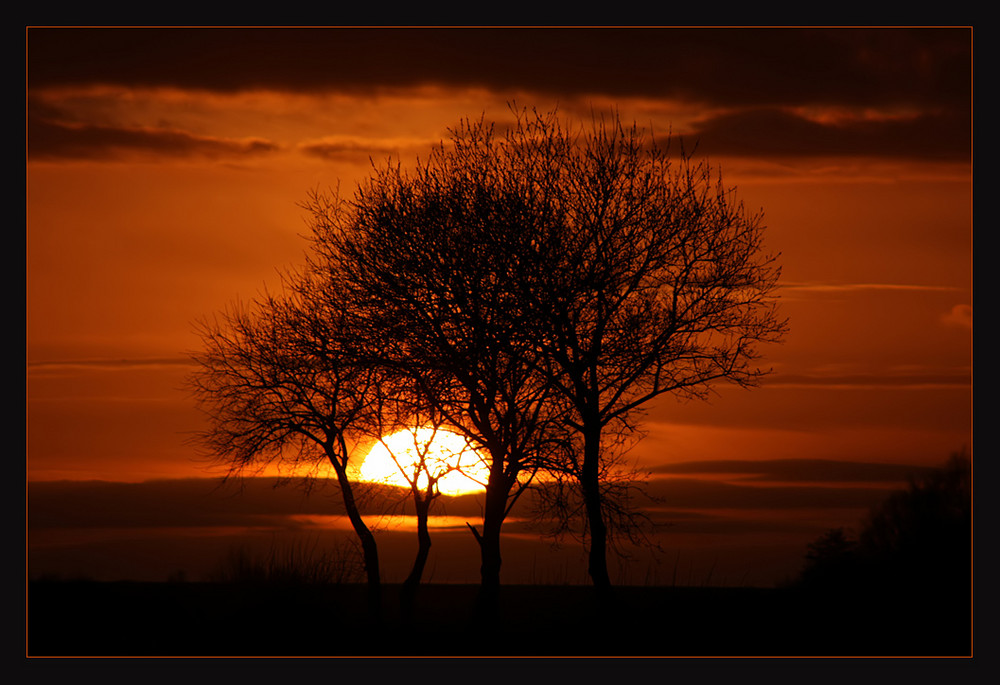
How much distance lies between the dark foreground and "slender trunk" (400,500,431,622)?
0.45 metres

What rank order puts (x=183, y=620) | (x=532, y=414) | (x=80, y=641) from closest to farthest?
(x=80, y=641) < (x=183, y=620) < (x=532, y=414)

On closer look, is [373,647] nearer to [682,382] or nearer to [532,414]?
[532,414]

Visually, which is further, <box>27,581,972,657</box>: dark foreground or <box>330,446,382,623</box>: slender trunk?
<box>330,446,382,623</box>: slender trunk

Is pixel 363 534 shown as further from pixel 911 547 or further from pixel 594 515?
pixel 911 547

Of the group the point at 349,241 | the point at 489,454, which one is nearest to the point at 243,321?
the point at 349,241

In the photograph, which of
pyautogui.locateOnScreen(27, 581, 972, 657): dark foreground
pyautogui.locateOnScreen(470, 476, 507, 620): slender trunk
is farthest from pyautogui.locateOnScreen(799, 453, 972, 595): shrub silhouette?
pyautogui.locateOnScreen(470, 476, 507, 620): slender trunk

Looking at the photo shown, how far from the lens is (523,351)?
27.5 meters

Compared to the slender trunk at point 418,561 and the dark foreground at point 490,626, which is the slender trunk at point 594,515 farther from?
the slender trunk at point 418,561

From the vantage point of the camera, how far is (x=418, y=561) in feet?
96.0

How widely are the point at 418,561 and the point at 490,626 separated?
2870 mm

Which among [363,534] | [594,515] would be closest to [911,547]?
[594,515]

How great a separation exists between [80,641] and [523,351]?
10.9m

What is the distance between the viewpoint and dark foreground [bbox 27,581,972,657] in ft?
83.1

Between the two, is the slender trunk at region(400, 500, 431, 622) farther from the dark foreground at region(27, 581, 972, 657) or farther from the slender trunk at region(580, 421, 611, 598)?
the slender trunk at region(580, 421, 611, 598)
